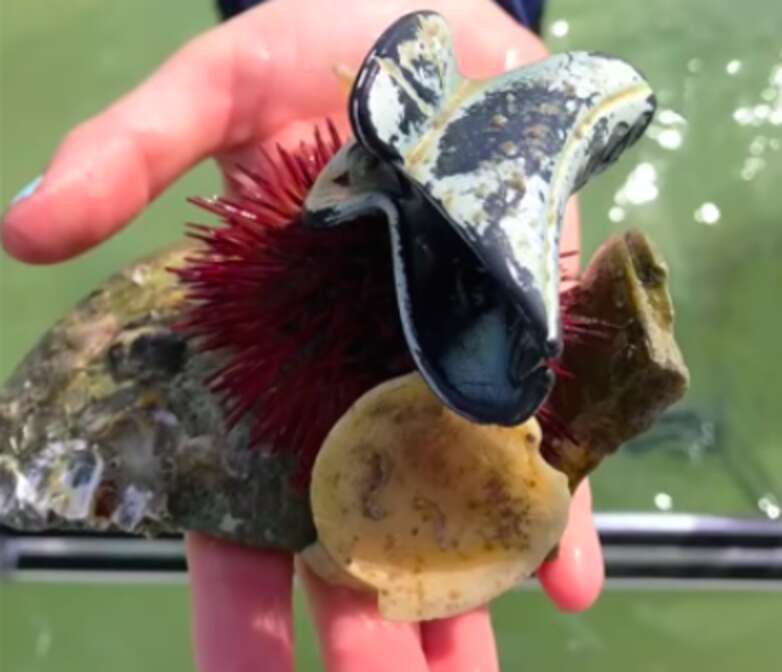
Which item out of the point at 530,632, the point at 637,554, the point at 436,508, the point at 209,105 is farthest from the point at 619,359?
the point at 530,632

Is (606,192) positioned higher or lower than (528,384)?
lower

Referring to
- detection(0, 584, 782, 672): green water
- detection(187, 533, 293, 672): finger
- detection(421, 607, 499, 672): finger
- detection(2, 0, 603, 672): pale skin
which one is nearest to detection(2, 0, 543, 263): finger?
detection(2, 0, 603, 672): pale skin

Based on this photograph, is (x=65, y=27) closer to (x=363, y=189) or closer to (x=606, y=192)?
(x=606, y=192)

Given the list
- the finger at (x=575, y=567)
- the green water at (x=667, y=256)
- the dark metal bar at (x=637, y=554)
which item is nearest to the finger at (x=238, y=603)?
the finger at (x=575, y=567)

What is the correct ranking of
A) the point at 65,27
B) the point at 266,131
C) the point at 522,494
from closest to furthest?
the point at 522,494 < the point at 266,131 < the point at 65,27

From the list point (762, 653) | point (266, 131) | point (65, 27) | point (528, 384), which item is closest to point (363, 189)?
point (528, 384)

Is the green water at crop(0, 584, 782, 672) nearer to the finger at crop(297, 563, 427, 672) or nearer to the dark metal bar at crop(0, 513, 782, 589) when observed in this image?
the dark metal bar at crop(0, 513, 782, 589)

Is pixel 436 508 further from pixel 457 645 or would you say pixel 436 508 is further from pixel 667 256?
pixel 667 256

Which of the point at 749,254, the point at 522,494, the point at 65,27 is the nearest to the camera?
the point at 522,494
